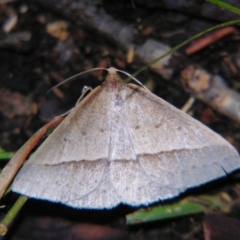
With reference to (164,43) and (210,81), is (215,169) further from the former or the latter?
(164,43)

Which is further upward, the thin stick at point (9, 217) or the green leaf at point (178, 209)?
the green leaf at point (178, 209)

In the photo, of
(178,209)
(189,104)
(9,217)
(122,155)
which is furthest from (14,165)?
(189,104)

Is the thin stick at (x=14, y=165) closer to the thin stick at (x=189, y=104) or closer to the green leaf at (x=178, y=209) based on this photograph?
the green leaf at (x=178, y=209)

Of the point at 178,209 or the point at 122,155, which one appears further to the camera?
the point at 178,209

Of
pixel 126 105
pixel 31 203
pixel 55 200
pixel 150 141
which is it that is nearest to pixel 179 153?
pixel 150 141

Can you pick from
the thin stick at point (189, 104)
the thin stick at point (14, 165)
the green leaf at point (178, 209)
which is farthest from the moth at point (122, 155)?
the thin stick at point (189, 104)

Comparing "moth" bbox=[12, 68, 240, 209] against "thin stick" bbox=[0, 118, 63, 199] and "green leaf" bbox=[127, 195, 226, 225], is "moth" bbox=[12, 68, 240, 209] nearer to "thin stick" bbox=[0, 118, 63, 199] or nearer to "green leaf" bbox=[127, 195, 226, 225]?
"thin stick" bbox=[0, 118, 63, 199]

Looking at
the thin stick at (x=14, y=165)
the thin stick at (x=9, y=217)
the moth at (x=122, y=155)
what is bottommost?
the thin stick at (x=9, y=217)

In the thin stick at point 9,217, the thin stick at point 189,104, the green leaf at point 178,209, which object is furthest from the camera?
the thin stick at point 189,104

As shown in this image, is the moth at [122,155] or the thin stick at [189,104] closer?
the moth at [122,155]

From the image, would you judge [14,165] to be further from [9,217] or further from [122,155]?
[122,155]

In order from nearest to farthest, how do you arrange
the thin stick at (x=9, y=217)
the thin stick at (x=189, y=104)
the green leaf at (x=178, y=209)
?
1. the thin stick at (x=9, y=217)
2. the green leaf at (x=178, y=209)
3. the thin stick at (x=189, y=104)
